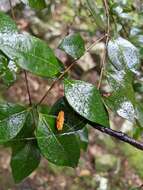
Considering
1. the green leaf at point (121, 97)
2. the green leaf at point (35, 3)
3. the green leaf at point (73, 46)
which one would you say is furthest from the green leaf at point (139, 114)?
the green leaf at point (35, 3)

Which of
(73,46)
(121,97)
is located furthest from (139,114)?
(73,46)

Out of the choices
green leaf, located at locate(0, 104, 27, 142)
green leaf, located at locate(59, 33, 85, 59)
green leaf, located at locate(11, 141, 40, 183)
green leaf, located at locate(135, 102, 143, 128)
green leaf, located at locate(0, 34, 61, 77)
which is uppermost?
green leaf, located at locate(0, 34, 61, 77)

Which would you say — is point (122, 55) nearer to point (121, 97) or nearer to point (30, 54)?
point (121, 97)

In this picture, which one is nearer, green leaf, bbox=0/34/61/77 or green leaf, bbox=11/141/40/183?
green leaf, bbox=0/34/61/77

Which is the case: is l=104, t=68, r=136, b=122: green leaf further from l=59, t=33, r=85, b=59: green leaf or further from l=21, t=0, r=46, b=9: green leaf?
l=21, t=0, r=46, b=9: green leaf

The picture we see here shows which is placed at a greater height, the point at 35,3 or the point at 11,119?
the point at 35,3

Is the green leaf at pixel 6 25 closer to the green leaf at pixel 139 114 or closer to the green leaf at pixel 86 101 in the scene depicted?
the green leaf at pixel 86 101

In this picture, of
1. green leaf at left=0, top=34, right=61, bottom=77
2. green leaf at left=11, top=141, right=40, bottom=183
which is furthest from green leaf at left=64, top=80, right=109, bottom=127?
green leaf at left=11, top=141, right=40, bottom=183
